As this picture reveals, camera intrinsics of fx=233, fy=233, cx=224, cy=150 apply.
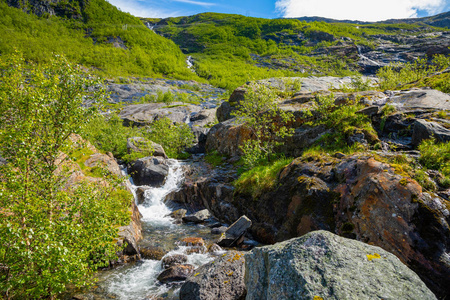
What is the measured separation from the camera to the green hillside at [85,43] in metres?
143

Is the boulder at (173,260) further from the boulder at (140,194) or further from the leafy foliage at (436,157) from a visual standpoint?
the leafy foliage at (436,157)

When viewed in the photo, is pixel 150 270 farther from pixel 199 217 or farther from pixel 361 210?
pixel 361 210

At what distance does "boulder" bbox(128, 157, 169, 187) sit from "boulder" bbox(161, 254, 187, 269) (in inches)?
600

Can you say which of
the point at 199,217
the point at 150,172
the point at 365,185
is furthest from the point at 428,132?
the point at 150,172

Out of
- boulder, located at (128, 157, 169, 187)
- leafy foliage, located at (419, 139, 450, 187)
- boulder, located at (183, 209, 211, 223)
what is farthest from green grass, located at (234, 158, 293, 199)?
boulder, located at (128, 157, 169, 187)

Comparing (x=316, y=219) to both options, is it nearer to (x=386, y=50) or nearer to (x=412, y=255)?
(x=412, y=255)

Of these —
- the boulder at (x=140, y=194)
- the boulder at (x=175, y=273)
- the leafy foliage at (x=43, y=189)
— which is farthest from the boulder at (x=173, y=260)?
the boulder at (x=140, y=194)

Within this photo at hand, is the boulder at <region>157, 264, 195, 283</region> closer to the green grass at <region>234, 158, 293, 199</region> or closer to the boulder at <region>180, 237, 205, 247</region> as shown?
the boulder at <region>180, 237, 205, 247</region>

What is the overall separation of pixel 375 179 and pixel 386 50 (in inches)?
7900

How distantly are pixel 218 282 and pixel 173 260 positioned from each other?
197 inches

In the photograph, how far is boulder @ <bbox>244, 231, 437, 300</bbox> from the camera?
181 inches

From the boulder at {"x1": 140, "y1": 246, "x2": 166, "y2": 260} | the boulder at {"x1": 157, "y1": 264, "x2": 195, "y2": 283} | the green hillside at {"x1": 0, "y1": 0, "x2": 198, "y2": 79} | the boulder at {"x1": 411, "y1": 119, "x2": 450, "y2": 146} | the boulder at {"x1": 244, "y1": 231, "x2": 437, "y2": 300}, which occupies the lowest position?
the boulder at {"x1": 140, "y1": 246, "x2": 166, "y2": 260}

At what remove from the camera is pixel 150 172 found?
28406 millimetres

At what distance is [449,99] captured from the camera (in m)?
15.5
